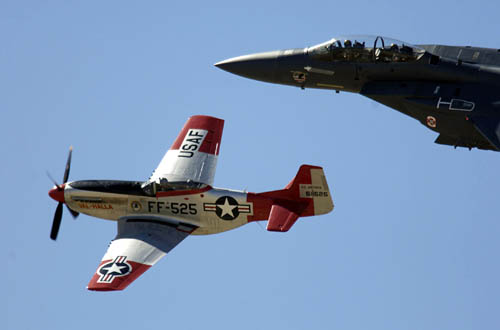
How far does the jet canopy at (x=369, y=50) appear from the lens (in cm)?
3716

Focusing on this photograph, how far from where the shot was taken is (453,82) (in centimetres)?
3694

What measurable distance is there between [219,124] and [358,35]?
5.25m

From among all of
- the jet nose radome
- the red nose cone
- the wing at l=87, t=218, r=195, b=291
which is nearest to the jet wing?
the jet nose radome

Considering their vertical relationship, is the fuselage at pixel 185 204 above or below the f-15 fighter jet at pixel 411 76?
below

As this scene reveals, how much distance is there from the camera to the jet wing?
35.5 meters

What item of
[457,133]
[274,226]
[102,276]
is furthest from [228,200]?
[457,133]

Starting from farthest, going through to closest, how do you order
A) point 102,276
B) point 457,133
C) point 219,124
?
point 219,124, point 457,133, point 102,276

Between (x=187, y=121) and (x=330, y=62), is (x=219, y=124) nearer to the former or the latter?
(x=187, y=121)

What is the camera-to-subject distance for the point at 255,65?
38.2 meters

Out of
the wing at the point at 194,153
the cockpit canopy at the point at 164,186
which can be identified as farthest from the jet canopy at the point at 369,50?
the cockpit canopy at the point at 164,186

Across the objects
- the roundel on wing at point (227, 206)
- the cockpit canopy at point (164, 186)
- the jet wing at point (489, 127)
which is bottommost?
the roundel on wing at point (227, 206)

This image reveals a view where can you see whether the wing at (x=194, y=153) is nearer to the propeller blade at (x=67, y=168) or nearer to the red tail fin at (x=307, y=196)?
the propeller blade at (x=67, y=168)

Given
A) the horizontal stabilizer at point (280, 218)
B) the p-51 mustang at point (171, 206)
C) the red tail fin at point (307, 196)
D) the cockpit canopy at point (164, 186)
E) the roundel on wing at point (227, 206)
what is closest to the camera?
the horizontal stabilizer at point (280, 218)

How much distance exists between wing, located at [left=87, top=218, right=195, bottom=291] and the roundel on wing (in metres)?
1.02
